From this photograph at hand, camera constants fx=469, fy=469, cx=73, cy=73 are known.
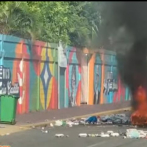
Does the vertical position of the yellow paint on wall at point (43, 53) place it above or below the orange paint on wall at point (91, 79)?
above

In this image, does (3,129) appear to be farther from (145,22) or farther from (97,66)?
(97,66)

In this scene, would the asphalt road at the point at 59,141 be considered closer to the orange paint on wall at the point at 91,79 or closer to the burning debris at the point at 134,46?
the burning debris at the point at 134,46

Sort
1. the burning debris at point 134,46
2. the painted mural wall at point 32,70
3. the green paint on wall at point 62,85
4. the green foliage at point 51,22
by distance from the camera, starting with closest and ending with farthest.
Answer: the burning debris at point 134,46, the painted mural wall at point 32,70, the green foliage at point 51,22, the green paint on wall at point 62,85

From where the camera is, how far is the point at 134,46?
14734mm

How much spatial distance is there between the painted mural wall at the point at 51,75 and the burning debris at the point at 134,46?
4.33 metres

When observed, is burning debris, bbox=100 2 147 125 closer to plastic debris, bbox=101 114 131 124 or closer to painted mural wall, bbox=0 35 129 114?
plastic debris, bbox=101 114 131 124

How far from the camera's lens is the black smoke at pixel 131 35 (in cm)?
1118

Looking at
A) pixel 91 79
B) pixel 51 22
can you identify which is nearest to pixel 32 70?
pixel 51 22

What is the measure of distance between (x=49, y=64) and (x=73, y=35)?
5.80m

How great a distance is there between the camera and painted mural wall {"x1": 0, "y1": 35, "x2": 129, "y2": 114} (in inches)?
754

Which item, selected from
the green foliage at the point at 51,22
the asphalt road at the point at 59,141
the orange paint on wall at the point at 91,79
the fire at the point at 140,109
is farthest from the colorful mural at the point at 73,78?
the asphalt road at the point at 59,141

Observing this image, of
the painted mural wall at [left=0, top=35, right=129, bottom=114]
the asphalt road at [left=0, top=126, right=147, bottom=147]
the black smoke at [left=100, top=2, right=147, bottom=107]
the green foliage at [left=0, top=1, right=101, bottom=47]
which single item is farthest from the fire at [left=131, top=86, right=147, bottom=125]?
the green foliage at [left=0, top=1, right=101, bottom=47]

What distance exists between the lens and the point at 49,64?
22.3 metres

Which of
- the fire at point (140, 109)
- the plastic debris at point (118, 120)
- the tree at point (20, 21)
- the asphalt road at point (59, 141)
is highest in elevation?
the tree at point (20, 21)
